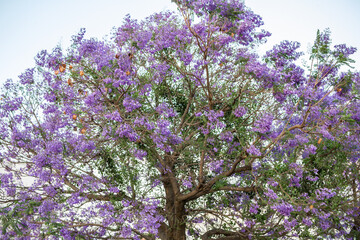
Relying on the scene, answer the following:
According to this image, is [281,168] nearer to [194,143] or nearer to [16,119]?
[194,143]

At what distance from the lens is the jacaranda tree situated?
773 cm

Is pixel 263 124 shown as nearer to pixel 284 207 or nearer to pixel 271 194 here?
pixel 271 194

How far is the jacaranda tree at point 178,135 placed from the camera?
773 cm

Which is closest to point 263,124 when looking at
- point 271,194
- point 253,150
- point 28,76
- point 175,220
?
point 253,150

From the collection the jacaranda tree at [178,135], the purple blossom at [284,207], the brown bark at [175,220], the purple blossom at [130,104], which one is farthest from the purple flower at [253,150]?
the brown bark at [175,220]

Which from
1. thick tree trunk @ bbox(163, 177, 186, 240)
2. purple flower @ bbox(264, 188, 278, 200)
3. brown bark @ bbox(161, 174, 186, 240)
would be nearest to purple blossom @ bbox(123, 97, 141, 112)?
purple flower @ bbox(264, 188, 278, 200)

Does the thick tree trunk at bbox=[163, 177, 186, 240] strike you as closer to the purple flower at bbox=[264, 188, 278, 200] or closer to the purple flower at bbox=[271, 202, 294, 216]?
the purple flower at bbox=[264, 188, 278, 200]

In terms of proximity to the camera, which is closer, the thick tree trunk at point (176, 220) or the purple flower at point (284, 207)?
the purple flower at point (284, 207)

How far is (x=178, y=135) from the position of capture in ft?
29.1

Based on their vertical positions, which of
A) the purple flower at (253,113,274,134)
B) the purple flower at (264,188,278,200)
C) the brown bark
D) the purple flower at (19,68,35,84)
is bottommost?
the purple flower at (264,188,278,200)

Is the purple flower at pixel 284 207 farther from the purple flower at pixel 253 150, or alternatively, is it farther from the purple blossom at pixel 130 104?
the purple blossom at pixel 130 104

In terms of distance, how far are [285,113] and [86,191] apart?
16.0 feet

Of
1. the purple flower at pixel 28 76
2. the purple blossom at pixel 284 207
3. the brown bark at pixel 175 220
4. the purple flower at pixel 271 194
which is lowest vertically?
the purple blossom at pixel 284 207

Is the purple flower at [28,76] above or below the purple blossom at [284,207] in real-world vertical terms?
above
